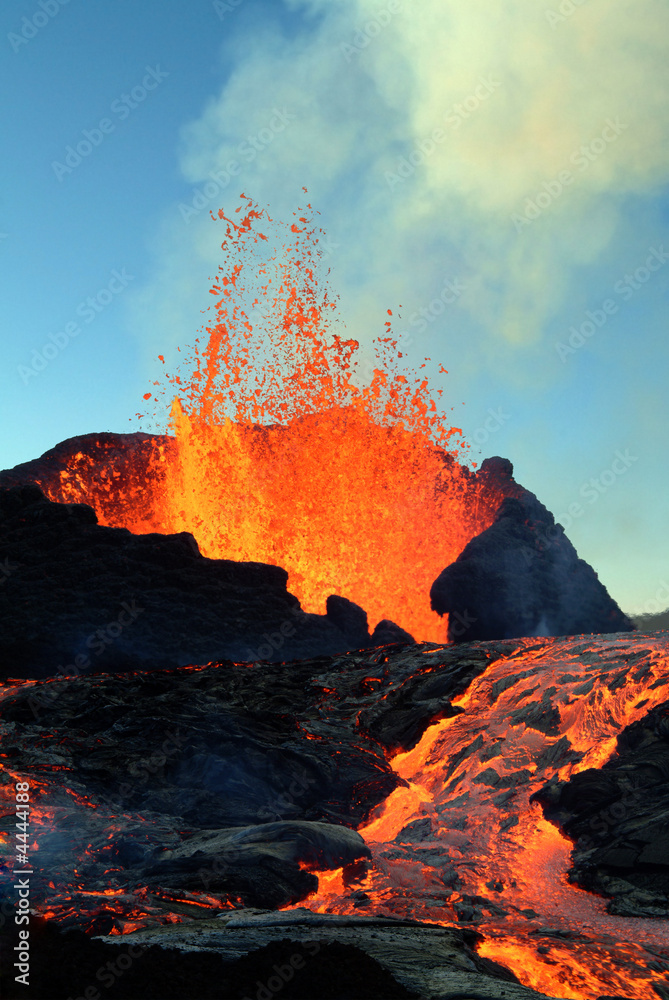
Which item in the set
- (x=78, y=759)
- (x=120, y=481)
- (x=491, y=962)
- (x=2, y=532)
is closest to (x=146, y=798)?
(x=78, y=759)

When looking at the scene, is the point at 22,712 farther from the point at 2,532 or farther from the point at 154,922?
the point at 154,922

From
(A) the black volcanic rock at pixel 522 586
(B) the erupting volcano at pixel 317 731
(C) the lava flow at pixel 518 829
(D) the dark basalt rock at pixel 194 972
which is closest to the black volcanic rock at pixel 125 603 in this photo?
(B) the erupting volcano at pixel 317 731

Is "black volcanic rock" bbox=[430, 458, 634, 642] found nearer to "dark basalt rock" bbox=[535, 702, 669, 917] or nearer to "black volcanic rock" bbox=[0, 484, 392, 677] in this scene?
"black volcanic rock" bbox=[0, 484, 392, 677]

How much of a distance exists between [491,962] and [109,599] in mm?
15602

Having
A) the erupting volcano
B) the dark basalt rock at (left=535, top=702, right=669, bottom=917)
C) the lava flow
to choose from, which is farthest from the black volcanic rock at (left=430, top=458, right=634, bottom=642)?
the dark basalt rock at (left=535, top=702, right=669, bottom=917)

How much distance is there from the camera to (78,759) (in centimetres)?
1242

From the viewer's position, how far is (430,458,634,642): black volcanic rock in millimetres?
25438

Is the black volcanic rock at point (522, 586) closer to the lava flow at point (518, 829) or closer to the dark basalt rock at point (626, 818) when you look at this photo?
the lava flow at point (518, 829)

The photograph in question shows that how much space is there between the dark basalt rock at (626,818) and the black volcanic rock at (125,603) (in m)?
10.6

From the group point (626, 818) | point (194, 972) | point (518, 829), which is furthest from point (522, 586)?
point (194, 972)

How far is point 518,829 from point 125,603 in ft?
40.4

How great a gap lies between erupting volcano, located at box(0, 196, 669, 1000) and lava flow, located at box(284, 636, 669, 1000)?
47 mm

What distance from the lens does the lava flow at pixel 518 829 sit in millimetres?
6691

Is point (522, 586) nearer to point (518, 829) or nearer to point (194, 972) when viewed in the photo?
point (518, 829)
